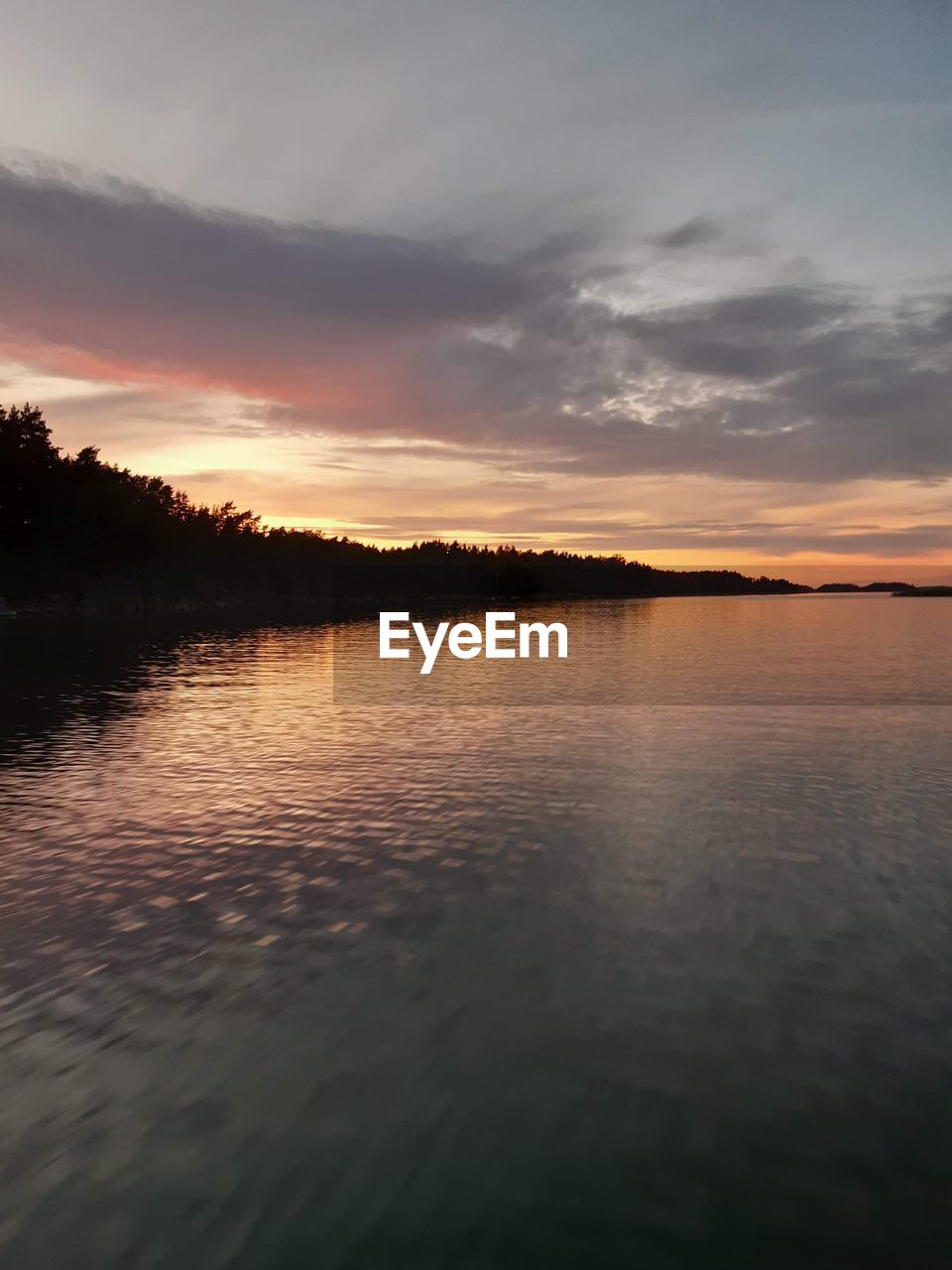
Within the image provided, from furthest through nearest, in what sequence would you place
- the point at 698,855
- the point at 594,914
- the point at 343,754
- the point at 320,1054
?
the point at 343,754, the point at 698,855, the point at 594,914, the point at 320,1054

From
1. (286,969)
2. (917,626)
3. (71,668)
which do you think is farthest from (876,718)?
(917,626)

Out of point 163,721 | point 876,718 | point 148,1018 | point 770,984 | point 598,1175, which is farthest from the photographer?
point 876,718

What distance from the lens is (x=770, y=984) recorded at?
1705cm

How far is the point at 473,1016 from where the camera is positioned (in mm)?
15766

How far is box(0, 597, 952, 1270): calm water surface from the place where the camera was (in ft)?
35.2

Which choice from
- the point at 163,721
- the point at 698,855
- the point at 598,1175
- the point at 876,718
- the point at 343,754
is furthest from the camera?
the point at 876,718

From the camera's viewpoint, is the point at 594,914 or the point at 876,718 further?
the point at 876,718

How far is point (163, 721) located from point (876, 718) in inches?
1621

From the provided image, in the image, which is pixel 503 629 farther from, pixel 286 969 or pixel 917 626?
pixel 286 969

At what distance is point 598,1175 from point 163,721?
1698 inches

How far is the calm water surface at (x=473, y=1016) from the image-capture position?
35.2ft

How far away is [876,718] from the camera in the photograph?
53438 mm

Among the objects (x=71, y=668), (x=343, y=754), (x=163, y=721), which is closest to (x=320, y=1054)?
(x=343, y=754)

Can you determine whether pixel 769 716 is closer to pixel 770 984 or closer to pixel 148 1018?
pixel 770 984
